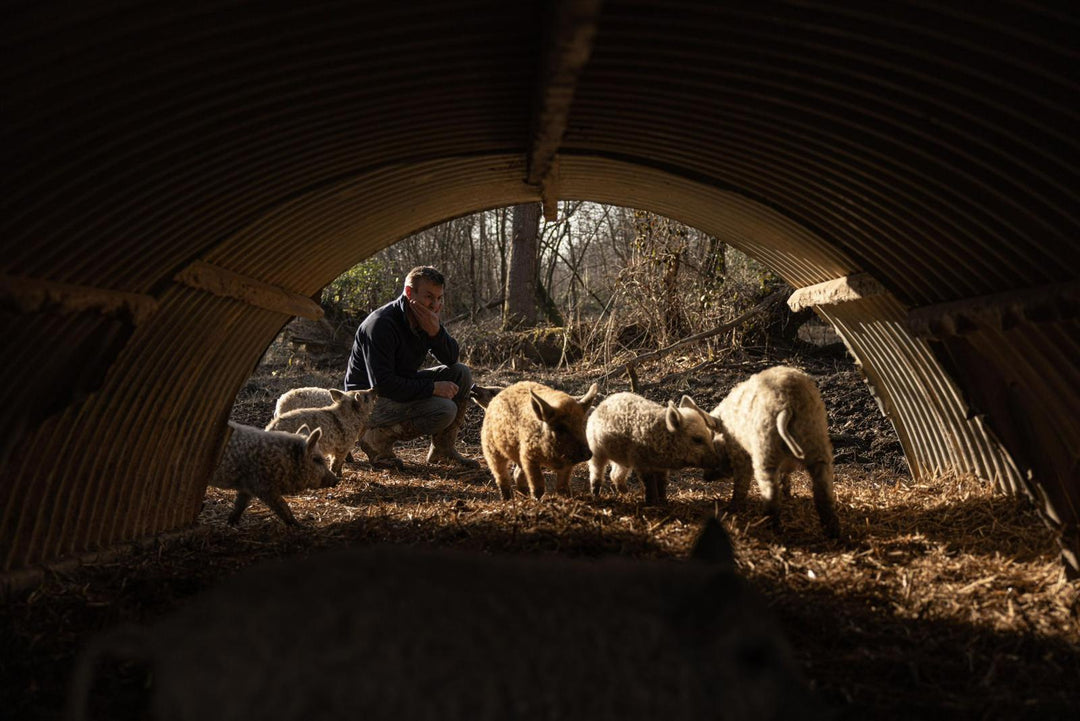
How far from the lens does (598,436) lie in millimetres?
6707

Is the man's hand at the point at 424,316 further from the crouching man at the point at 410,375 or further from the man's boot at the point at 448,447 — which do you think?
the man's boot at the point at 448,447

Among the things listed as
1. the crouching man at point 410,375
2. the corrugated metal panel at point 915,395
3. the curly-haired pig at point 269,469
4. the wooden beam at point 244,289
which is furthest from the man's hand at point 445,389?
the corrugated metal panel at point 915,395

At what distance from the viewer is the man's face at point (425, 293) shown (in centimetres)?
838

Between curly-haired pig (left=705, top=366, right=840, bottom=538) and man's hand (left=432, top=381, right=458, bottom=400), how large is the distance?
3916 millimetres

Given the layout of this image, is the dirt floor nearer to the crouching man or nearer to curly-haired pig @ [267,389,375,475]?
curly-haired pig @ [267,389,375,475]

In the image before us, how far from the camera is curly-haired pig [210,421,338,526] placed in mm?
6402

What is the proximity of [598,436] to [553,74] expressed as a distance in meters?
3.93

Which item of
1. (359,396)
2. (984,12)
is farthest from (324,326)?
(984,12)

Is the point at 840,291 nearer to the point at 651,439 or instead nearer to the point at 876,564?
the point at 651,439

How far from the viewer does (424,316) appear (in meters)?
8.49

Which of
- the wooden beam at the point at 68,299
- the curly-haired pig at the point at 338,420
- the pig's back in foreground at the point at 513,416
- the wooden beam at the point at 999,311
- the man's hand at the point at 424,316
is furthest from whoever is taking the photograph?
the man's hand at the point at 424,316

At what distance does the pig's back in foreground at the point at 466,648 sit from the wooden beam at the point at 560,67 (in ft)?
6.06

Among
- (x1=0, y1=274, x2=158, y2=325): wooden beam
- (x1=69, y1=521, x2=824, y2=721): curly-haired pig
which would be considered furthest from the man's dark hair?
(x1=69, y1=521, x2=824, y2=721): curly-haired pig

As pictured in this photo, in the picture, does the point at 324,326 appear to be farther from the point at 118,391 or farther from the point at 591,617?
the point at 591,617
